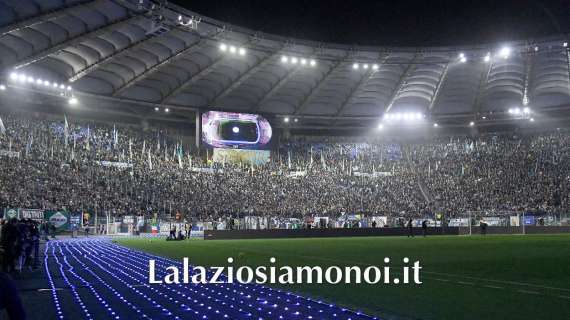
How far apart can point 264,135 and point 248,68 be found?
9.20 m

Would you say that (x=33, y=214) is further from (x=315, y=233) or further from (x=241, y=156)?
(x=241, y=156)

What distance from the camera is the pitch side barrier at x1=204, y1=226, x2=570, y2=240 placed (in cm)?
4369

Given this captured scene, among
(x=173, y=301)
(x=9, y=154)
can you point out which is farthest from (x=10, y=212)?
(x=173, y=301)

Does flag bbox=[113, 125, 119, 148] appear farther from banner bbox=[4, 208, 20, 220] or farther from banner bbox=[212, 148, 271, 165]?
banner bbox=[4, 208, 20, 220]

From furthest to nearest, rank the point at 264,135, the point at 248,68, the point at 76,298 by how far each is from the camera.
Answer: the point at 264,135 < the point at 248,68 < the point at 76,298

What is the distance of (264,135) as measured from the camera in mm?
65562

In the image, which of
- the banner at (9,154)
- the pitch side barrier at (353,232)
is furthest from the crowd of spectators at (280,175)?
the pitch side barrier at (353,232)

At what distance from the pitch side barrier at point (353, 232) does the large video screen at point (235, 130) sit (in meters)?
19.9

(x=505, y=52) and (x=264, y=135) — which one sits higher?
(x=505, y=52)

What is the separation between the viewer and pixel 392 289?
38.3ft

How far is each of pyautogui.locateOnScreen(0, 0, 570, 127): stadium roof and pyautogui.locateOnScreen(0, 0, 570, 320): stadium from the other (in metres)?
0.21

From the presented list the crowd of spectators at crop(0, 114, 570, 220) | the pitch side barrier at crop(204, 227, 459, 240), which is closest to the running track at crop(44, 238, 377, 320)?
the pitch side barrier at crop(204, 227, 459, 240)

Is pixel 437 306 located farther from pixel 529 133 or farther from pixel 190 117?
pixel 529 133

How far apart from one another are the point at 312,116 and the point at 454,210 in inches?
876
